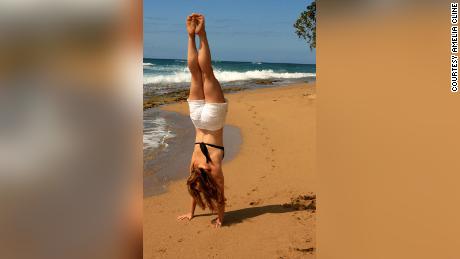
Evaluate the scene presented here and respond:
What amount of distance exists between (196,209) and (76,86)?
397cm

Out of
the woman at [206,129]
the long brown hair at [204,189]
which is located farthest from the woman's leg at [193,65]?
the long brown hair at [204,189]

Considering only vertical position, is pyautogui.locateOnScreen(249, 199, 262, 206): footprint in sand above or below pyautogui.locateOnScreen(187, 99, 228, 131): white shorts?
below

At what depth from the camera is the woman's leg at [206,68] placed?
316 centimetres

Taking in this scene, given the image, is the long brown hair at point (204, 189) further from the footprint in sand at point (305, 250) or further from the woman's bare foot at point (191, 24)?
the woman's bare foot at point (191, 24)

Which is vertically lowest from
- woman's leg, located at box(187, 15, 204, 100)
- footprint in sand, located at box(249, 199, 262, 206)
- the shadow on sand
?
the shadow on sand

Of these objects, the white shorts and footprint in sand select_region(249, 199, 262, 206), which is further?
footprint in sand select_region(249, 199, 262, 206)

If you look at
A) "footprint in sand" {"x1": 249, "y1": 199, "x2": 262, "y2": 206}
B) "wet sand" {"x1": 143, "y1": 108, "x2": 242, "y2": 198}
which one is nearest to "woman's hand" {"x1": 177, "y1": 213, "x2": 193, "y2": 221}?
"footprint in sand" {"x1": 249, "y1": 199, "x2": 262, "y2": 206}

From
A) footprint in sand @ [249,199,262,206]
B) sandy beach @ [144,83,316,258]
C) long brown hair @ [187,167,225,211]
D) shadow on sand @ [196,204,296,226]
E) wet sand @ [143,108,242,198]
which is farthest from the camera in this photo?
wet sand @ [143,108,242,198]

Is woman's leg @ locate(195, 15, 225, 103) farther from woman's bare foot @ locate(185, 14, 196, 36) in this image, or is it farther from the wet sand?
the wet sand

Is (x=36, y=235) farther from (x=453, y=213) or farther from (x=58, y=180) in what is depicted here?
(x=453, y=213)

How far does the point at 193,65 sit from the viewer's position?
3441 mm

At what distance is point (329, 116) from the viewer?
0.73 meters

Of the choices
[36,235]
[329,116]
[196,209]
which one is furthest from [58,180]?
[196,209]

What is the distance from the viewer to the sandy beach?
135 inches
